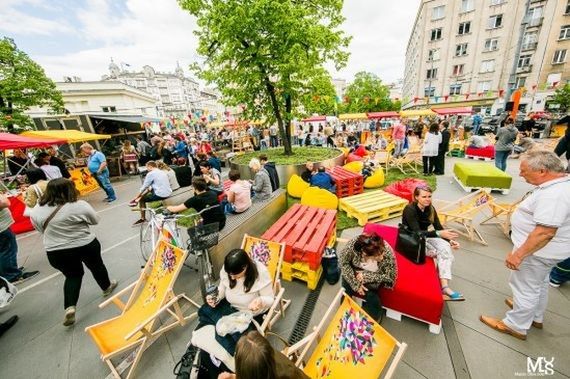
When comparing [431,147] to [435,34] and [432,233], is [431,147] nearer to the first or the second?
[432,233]

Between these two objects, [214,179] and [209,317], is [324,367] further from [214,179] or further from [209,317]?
[214,179]

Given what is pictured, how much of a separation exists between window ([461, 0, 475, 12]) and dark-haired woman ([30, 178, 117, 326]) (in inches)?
1787

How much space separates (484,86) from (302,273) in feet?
136

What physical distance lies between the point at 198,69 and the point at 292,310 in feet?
32.3

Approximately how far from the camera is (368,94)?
48.5 meters

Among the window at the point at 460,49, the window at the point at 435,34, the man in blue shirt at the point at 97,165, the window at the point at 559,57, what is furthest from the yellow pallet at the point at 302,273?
the window at the point at 435,34

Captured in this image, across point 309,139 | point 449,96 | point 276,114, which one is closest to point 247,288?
point 276,114

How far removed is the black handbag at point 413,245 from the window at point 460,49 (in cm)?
4135

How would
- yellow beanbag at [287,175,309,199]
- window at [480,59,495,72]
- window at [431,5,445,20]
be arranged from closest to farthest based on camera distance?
1. yellow beanbag at [287,175,309,199]
2. window at [480,59,495,72]
3. window at [431,5,445,20]

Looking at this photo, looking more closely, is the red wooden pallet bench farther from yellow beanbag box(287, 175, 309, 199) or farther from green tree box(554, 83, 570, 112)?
green tree box(554, 83, 570, 112)

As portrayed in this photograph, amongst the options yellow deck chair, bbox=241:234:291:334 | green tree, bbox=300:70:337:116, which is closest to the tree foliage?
green tree, bbox=300:70:337:116

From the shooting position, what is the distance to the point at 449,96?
33.1 metres

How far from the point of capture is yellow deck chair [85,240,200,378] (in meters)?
2.46

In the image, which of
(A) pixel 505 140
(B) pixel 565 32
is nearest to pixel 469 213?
(A) pixel 505 140
